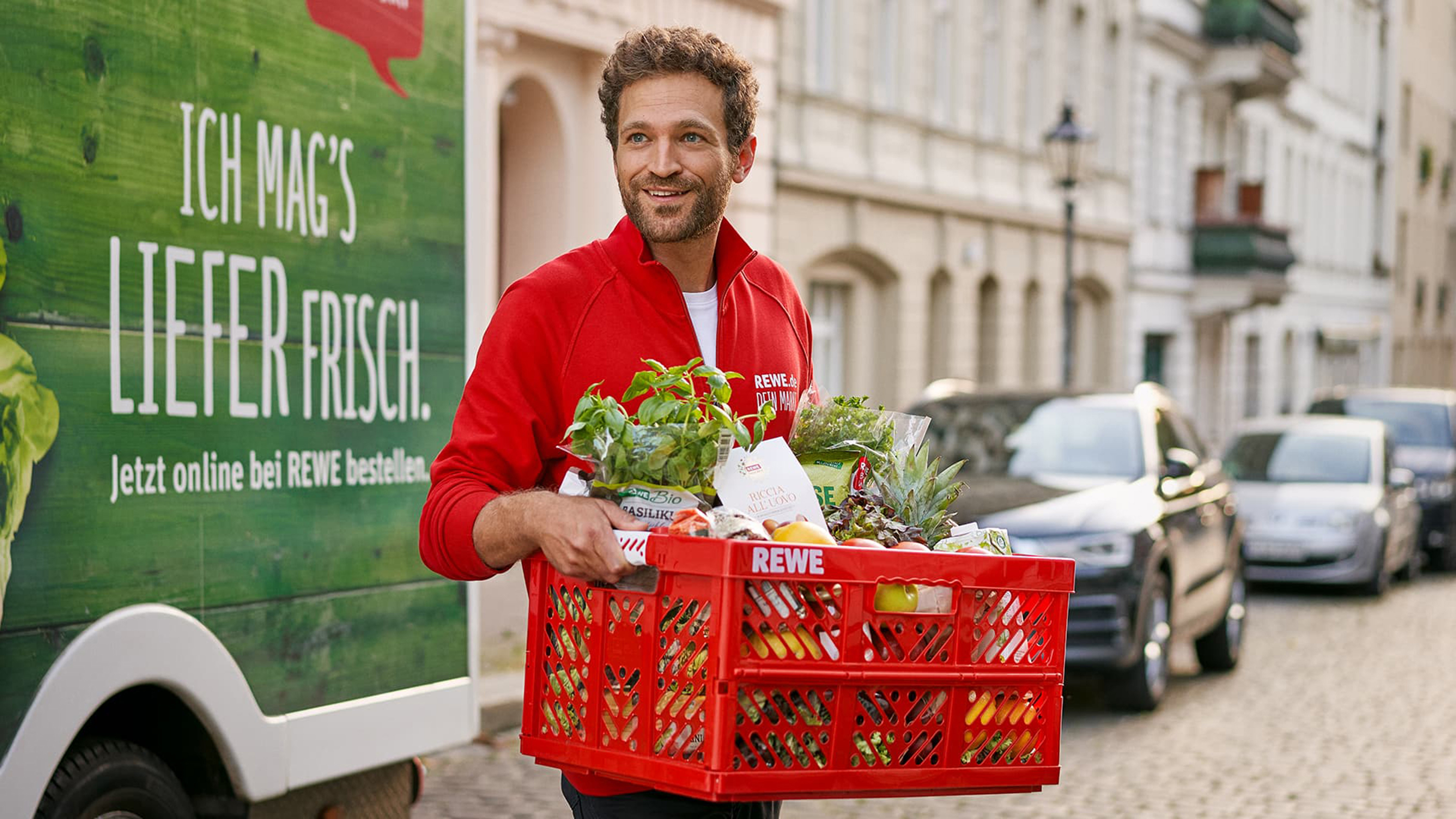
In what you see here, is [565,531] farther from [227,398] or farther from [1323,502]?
[1323,502]

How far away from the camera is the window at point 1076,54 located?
87.9 feet

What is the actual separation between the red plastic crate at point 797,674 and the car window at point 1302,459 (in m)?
15.0

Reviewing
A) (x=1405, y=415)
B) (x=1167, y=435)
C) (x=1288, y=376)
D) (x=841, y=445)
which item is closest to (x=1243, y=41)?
(x=1288, y=376)

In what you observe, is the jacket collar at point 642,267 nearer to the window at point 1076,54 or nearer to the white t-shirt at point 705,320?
the white t-shirt at point 705,320

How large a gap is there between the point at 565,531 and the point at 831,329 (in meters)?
18.5

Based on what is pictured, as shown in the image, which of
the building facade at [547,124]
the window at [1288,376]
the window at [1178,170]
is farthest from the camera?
the window at [1288,376]

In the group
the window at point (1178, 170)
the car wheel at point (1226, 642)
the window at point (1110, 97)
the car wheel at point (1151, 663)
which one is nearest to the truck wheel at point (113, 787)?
the car wheel at point (1151, 663)

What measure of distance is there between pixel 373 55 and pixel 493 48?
8139mm

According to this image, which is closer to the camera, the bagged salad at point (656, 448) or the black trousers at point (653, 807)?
the bagged salad at point (656, 448)

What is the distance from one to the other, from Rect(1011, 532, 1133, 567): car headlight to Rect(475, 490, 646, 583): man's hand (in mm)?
7365

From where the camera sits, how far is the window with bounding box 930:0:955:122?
22781 millimetres

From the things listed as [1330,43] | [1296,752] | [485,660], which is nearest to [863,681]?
[1296,752]

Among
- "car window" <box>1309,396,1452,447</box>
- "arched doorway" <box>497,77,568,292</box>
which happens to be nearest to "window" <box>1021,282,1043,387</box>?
"car window" <box>1309,396,1452,447</box>

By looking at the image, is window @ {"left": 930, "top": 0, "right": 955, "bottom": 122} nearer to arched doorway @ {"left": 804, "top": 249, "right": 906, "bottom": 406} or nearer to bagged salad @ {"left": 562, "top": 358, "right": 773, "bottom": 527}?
arched doorway @ {"left": 804, "top": 249, "right": 906, "bottom": 406}
